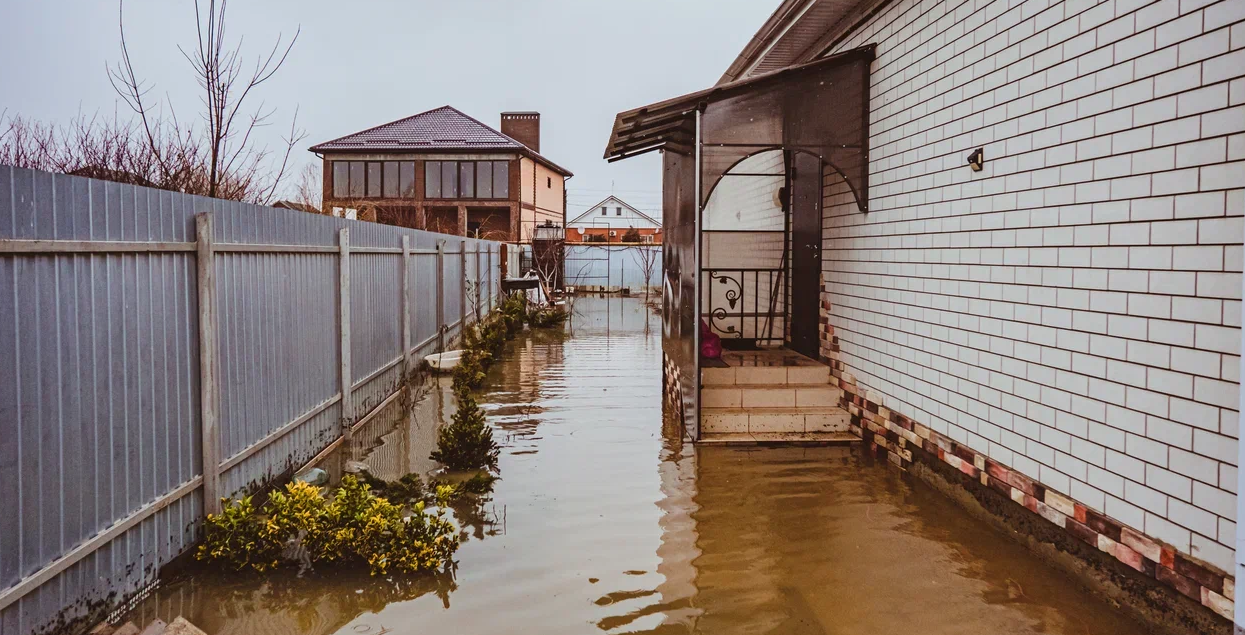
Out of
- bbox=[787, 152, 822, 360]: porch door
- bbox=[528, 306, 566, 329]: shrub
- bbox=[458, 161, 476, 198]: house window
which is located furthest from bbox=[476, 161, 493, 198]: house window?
bbox=[787, 152, 822, 360]: porch door

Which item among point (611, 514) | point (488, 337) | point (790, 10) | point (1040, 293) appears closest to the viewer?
point (1040, 293)

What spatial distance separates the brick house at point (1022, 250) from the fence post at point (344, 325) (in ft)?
8.20

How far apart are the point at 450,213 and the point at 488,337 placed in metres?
24.3

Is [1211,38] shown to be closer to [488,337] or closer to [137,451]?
[137,451]

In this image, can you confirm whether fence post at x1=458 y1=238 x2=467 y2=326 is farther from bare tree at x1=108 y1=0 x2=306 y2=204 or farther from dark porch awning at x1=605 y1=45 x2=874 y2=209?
dark porch awning at x1=605 y1=45 x2=874 y2=209

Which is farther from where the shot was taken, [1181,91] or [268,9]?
[268,9]

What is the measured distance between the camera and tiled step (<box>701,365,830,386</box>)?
25.2 feet

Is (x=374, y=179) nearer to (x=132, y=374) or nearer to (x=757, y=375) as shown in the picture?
(x=757, y=375)

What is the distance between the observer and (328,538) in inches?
168

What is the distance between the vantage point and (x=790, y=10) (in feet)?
24.1

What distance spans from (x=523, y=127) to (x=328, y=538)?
35.9 metres

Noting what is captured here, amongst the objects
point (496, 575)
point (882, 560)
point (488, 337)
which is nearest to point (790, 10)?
point (882, 560)

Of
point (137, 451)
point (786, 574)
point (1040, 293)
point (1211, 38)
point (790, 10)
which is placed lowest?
point (786, 574)

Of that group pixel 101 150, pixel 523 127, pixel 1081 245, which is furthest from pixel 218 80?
pixel 523 127
